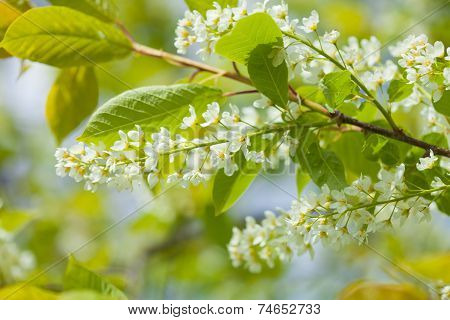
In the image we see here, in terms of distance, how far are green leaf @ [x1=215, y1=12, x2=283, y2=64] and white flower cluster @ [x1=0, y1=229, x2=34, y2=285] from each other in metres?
1.24

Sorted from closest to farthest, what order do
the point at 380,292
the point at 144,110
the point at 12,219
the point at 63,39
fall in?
the point at 144,110 < the point at 63,39 < the point at 380,292 < the point at 12,219

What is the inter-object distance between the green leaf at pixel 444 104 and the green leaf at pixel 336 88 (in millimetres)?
172

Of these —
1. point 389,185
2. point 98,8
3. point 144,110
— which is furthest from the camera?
point 98,8

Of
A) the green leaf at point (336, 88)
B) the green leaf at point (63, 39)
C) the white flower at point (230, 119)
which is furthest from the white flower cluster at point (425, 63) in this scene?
the green leaf at point (63, 39)

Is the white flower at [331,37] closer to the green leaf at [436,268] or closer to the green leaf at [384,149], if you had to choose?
the green leaf at [384,149]

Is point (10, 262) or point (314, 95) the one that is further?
point (10, 262)

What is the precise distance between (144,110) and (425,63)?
0.52 metres

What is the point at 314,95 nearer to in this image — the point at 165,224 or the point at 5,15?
the point at 5,15

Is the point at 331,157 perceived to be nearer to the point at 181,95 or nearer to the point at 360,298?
the point at 181,95

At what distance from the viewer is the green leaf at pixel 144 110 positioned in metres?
1.14

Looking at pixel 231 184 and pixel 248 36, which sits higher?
pixel 248 36

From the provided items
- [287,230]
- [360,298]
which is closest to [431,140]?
[287,230]

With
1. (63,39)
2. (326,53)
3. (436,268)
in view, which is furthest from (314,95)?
(436,268)

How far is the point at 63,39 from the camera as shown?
4.50 ft
